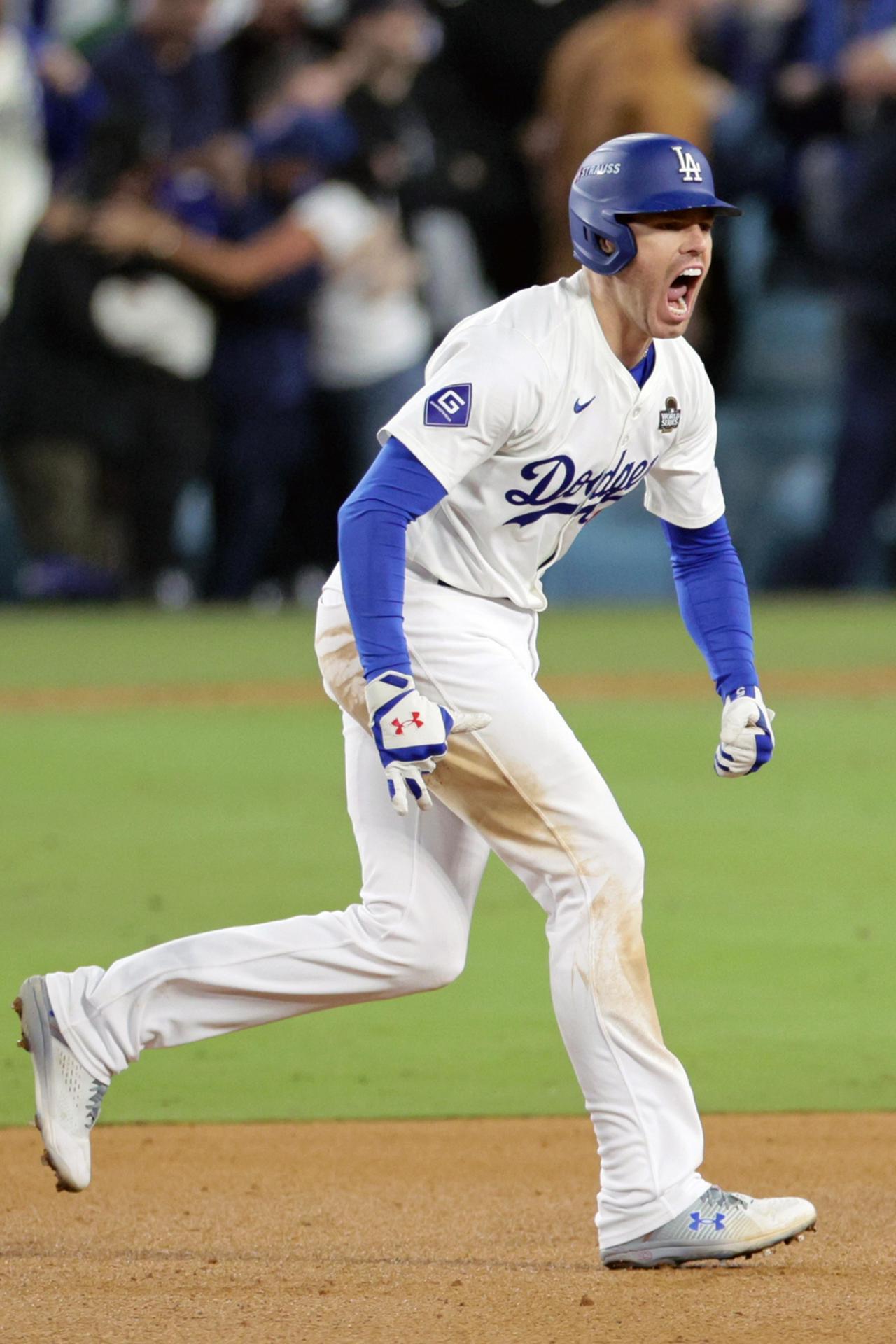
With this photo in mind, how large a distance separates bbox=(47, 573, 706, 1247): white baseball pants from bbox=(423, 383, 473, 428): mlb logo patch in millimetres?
330

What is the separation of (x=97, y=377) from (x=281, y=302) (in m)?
1.34

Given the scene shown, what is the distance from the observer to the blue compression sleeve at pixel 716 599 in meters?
3.89

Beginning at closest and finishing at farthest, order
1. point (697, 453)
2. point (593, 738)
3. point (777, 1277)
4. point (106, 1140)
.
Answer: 1. point (777, 1277)
2. point (697, 453)
3. point (106, 1140)
4. point (593, 738)

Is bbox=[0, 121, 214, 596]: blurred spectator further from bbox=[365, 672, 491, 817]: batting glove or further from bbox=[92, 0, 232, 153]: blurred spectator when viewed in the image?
bbox=[365, 672, 491, 817]: batting glove

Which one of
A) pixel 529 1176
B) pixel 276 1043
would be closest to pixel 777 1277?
pixel 529 1176

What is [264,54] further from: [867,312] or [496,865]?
[496,865]

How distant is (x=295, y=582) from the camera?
596 inches

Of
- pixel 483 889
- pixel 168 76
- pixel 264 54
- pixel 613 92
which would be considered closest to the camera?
pixel 483 889

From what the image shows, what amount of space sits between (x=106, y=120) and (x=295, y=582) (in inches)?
132

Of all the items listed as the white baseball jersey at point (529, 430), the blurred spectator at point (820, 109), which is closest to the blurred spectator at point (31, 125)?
the blurred spectator at point (820, 109)

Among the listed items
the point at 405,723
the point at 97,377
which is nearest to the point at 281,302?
the point at 97,377

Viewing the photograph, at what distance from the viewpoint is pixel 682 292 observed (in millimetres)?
3463

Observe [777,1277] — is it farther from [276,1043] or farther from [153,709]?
[153,709]

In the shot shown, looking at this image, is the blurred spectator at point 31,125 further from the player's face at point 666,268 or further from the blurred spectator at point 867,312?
the player's face at point 666,268
